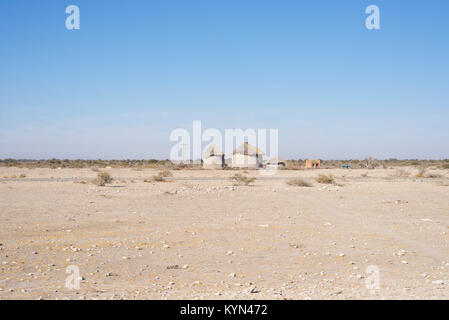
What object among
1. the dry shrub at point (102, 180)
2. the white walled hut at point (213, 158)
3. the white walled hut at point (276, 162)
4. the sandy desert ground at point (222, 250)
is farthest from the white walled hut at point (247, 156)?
the sandy desert ground at point (222, 250)

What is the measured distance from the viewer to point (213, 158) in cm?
6094

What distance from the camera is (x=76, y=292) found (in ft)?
18.6

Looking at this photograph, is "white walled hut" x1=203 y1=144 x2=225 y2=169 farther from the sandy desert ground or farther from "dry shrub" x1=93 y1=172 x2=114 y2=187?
the sandy desert ground

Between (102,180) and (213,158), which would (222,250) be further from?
(213,158)

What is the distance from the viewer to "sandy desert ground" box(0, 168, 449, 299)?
5.89 meters

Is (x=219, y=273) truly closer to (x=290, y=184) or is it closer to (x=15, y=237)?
(x=15, y=237)

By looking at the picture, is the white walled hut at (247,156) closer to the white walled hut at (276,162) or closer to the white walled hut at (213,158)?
the white walled hut at (213,158)

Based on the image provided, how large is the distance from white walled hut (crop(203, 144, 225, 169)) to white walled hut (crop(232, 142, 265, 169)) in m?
2.13

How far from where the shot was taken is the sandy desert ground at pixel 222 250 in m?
5.89

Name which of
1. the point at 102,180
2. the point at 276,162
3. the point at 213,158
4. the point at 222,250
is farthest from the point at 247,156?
the point at 222,250

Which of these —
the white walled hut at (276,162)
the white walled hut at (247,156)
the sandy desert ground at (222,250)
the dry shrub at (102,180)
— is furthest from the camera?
the white walled hut at (276,162)

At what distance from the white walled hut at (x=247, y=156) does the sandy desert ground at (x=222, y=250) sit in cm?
4516

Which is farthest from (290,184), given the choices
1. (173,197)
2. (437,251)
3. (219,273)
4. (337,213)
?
(219,273)
